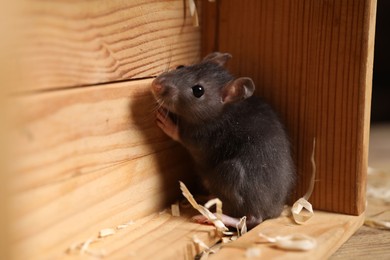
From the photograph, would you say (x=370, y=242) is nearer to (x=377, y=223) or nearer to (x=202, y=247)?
(x=377, y=223)

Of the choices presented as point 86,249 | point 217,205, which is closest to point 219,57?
point 217,205

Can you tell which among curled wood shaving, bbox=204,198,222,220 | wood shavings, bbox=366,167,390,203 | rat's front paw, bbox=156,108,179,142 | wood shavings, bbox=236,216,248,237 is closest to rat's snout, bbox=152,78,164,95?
rat's front paw, bbox=156,108,179,142

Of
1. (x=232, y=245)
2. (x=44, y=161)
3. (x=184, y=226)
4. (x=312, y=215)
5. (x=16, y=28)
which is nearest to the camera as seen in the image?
(x=16, y=28)

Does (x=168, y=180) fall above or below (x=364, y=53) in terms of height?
below

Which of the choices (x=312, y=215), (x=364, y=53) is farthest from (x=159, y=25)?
(x=312, y=215)

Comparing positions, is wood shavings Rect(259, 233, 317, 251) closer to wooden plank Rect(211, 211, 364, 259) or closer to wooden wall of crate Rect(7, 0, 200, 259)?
wooden plank Rect(211, 211, 364, 259)

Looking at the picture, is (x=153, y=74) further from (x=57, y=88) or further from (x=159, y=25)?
(x=57, y=88)
